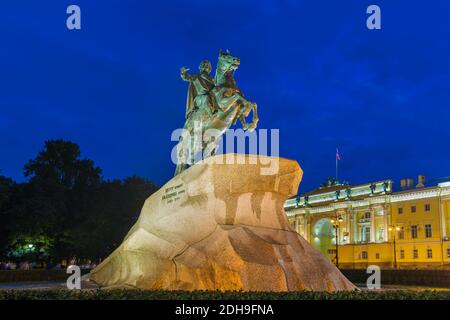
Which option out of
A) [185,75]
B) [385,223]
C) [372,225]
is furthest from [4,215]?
[372,225]

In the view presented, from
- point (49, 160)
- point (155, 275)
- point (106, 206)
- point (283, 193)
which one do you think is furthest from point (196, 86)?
point (49, 160)

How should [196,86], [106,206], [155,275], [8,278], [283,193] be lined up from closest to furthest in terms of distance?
[155,275]
[283,193]
[196,86]
[8,278]
[106,206]

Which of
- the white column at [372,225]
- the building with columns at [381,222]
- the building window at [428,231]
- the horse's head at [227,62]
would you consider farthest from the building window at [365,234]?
the horse's head at [227,62]

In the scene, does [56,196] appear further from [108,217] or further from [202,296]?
[202,296]

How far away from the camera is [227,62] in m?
14.1

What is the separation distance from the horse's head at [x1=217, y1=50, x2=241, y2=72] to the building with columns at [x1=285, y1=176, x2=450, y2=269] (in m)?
49.6

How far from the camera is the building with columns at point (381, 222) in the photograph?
227 feet

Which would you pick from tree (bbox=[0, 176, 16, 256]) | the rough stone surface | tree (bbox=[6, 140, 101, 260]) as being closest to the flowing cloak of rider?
the rough stone surface

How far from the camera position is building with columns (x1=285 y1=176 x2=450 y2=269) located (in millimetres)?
69125

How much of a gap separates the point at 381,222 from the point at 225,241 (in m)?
72.0

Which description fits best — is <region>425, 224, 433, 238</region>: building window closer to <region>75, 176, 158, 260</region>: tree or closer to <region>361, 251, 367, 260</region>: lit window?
<region>361, 251, 367, 260</region>: lit window
